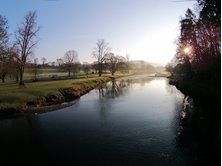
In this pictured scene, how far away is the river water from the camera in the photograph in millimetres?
14375

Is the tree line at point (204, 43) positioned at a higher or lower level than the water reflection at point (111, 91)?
higher

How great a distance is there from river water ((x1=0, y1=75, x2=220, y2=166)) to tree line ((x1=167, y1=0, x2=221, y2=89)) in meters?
12.3

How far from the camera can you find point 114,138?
18.0m

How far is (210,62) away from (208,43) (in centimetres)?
713

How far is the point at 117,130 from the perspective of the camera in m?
20.2

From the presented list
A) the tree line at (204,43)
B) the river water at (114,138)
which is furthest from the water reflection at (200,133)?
the tree line at (204,43)

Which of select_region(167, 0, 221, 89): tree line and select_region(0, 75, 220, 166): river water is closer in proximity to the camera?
select_region(0, 75, 220, 166): river water

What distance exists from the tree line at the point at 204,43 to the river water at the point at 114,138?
12.3 meters

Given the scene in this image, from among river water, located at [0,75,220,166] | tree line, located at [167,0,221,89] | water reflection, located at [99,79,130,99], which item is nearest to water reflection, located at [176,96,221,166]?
river water, located at [0,75,220,166]

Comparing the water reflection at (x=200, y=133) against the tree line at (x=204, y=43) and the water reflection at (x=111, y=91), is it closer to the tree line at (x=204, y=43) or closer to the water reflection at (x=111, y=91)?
the tree line at (x=204, y=43)

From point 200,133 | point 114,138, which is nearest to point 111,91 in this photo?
point 200,133

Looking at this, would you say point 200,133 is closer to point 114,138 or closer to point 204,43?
point 114,138

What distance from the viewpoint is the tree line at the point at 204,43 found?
3322cm

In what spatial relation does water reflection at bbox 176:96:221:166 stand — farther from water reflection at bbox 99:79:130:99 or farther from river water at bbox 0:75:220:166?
water reflection at bbox 99:79:130:99
